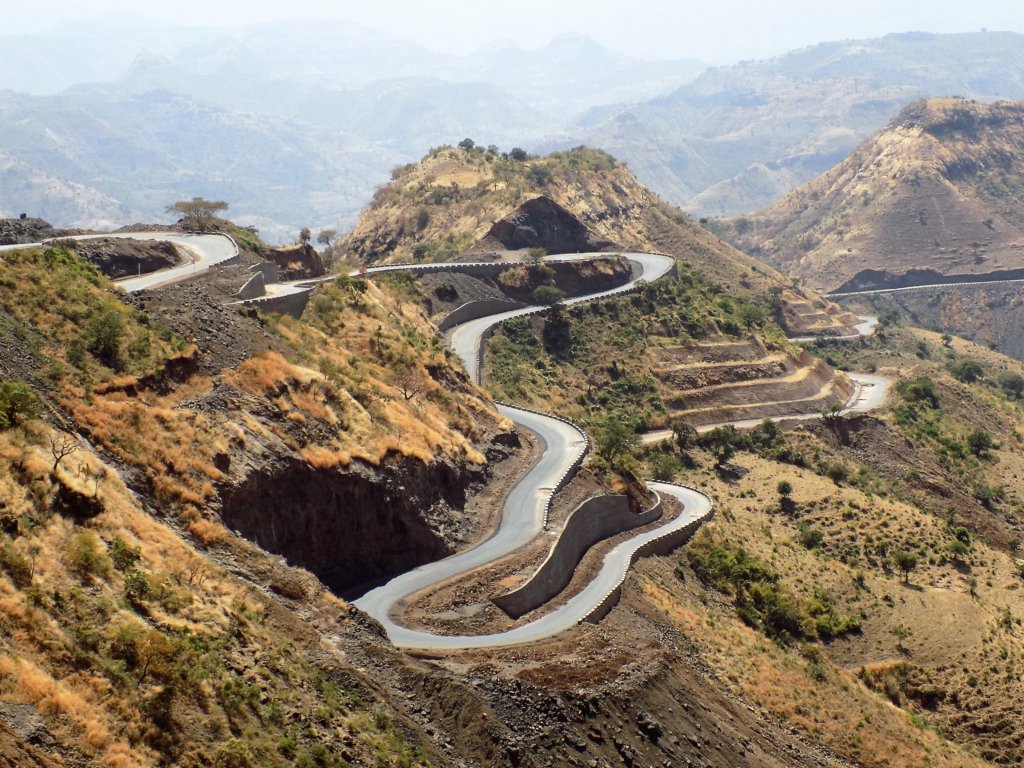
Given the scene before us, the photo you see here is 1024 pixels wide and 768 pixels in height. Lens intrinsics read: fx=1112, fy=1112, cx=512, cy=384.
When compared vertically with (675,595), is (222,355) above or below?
above

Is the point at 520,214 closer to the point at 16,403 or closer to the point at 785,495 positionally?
the point at 785,495

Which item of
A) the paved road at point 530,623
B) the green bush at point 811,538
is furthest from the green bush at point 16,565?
the green bush at point 811,538

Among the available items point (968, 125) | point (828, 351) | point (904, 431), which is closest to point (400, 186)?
point (828, 351)

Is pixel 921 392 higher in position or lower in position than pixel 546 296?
lower

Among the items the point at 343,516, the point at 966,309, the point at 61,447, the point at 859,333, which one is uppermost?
the point at 61,447

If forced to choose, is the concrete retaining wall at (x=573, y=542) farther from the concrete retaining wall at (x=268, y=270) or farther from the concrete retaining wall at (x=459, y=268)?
the concrete retaining wall at (x=459, y=268)

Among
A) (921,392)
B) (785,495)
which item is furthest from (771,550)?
(921,392)

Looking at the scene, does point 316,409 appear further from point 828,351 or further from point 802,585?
point 828,351
